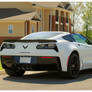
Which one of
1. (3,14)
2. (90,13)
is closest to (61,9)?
(90,13)

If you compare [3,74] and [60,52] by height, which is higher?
[60,52]

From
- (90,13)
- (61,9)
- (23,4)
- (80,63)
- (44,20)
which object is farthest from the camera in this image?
(90,13)

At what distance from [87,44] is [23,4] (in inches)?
1507

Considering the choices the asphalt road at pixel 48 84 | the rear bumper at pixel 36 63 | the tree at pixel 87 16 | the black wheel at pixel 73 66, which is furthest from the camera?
the tree at pixel 87 16

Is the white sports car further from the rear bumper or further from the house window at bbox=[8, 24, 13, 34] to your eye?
the house window at bbox=[8, 24, 13, 34]

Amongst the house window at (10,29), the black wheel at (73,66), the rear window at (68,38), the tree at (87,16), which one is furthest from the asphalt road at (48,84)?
the tree at (87,16)

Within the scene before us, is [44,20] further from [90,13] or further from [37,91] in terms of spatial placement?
[37,91]

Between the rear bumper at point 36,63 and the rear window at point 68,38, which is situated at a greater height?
the rear window at point 68,38

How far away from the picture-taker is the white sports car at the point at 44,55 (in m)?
9.23

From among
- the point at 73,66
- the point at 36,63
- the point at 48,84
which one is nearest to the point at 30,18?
the point at 73,66

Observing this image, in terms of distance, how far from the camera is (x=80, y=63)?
1016 centimetres

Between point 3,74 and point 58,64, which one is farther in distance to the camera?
point 3,74

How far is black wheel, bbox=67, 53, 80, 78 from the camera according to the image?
31.3 ft

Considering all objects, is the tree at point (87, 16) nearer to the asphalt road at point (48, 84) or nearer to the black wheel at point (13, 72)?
the black wheel at point (13, 72)
